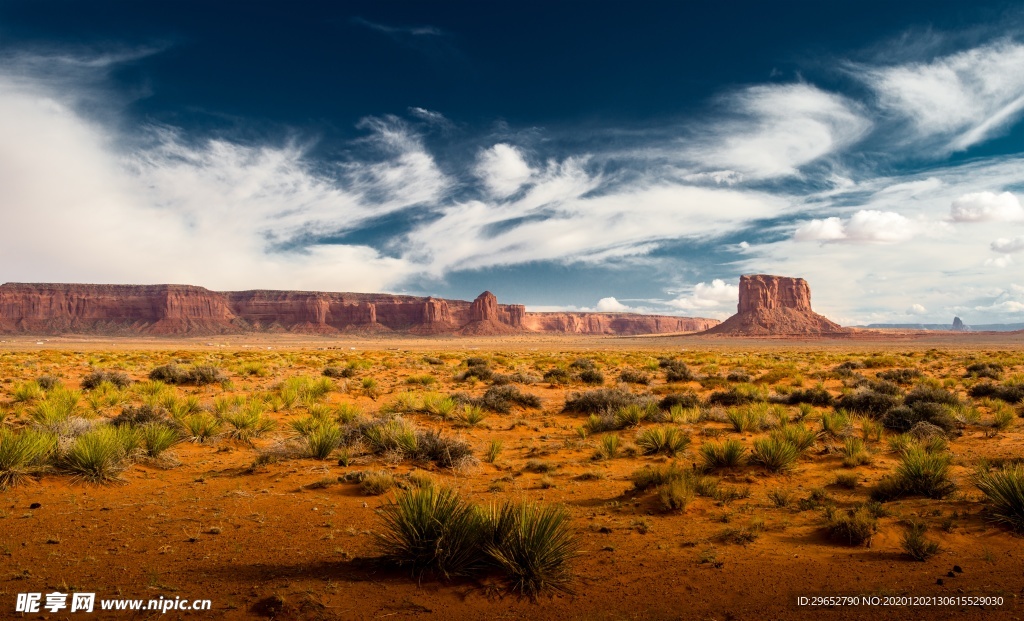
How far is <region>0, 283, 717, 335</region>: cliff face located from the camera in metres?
160

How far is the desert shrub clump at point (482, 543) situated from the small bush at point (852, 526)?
3002 millimetres

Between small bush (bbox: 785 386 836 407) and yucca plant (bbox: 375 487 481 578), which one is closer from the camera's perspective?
yucca plant (bbox: 375 487 481 578)

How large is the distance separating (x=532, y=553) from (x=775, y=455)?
5.60m

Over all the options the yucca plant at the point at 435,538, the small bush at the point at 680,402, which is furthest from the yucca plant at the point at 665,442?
the yucca plant at the point at 435,538

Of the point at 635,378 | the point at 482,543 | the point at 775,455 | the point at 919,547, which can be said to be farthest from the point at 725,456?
the point at 635,378

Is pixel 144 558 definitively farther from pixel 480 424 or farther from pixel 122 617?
pixel 480 424

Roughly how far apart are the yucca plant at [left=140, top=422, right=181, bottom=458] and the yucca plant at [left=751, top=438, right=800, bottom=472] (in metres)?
10.0

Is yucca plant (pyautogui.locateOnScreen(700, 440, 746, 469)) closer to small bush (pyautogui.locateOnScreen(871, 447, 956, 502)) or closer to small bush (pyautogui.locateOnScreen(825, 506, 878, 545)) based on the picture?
small bush (pyautogui.locateOnScreen(871, 447, 956, 502))

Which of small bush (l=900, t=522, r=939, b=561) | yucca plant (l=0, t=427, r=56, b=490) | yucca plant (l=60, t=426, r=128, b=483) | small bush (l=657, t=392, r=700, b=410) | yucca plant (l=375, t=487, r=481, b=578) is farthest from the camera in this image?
small bush (l=657, t=392, r=700, b=410)

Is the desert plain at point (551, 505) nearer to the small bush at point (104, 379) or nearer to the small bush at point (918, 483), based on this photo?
the small bush at point (918, 483)

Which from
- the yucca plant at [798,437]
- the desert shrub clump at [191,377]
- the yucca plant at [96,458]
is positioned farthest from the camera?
the desert shrub clump at [191,377]

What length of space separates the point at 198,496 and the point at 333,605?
4098mm

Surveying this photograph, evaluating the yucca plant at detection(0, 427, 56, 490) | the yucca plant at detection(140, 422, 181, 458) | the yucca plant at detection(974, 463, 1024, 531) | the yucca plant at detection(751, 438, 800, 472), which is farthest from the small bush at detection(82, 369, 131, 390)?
the yucca plant at detection(974, 463, 1024, 531)

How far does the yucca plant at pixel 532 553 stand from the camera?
4.51m
